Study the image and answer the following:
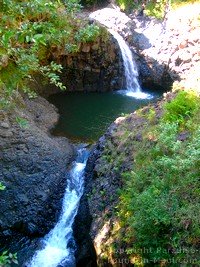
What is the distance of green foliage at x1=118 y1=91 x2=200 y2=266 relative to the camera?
547 centimetres

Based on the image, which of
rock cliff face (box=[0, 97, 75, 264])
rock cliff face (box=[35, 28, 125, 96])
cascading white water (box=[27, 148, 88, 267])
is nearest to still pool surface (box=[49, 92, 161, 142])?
rock cliff face (box=[35, 28, 125, 96])

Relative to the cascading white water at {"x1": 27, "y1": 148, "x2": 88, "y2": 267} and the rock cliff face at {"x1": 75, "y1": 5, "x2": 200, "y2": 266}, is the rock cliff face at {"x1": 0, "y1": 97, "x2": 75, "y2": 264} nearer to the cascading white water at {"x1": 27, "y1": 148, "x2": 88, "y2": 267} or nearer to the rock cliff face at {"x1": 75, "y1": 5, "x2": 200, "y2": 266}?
the cascading white water at {"x1": 27, "y1": 148, "x2": 88, "y2": 267}

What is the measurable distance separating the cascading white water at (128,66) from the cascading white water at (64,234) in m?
11.1

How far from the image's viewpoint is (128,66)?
22.0 meters

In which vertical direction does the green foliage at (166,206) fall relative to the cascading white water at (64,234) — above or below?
above

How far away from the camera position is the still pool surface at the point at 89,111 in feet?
49.1

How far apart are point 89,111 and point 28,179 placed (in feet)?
24.9

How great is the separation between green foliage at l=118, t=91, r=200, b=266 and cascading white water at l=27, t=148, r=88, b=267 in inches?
107

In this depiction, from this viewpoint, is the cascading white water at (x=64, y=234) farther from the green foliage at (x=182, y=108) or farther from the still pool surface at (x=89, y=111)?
the green foliage at (x=182, y=108)

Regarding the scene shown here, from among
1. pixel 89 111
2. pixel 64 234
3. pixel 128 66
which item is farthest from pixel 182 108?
pixel 128 66

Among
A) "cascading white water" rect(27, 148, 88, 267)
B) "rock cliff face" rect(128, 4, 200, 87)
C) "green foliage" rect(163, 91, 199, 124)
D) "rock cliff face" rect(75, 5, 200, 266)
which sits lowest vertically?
"cascading white water" rect(27, 148, 88, 267)

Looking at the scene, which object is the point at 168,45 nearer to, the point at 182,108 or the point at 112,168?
the point at 182,108

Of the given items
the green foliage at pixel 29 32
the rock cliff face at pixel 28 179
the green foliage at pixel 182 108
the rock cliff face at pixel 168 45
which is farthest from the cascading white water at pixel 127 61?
the green foliage at pixel 29 32

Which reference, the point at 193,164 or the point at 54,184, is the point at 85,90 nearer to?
the point at 54,184
